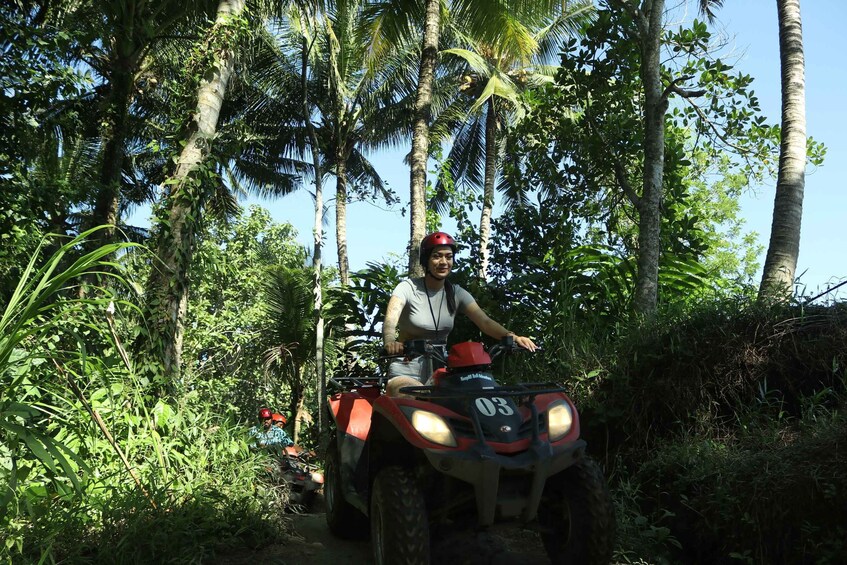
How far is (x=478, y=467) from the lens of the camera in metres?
3.37

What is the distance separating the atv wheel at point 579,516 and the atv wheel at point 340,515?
156 cm

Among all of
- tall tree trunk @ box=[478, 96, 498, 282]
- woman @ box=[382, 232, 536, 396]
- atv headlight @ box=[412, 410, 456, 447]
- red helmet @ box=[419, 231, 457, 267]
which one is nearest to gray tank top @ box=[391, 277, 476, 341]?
woman @ box=[382, 232, 536, 396]

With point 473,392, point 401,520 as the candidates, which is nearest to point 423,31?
point 473,392

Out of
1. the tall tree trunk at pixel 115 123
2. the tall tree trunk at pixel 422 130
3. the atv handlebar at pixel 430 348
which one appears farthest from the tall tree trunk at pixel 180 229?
the tall tree trunk at pixel 115 123

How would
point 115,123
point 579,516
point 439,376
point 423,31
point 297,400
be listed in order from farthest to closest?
point 297,400, point 115,123, point 423,31, point 439,376, point 579,516

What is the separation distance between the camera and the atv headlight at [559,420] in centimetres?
363

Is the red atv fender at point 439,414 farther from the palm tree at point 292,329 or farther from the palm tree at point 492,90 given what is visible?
the palm tree at point 492,90

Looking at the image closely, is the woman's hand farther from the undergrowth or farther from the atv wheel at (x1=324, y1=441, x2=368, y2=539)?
the atv wheel at (x1=324, y1=441, x2=368, y2=539)

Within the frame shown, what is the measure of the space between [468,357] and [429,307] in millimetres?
1165

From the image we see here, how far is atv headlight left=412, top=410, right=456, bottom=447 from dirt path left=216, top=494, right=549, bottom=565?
114cm

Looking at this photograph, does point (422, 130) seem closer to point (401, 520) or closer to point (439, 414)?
point (439, 414)

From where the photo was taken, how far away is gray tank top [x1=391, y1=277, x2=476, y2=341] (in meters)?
4.99

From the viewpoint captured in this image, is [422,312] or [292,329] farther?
[292,329]

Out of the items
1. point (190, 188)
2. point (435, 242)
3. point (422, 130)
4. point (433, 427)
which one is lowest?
point (433, 427)
